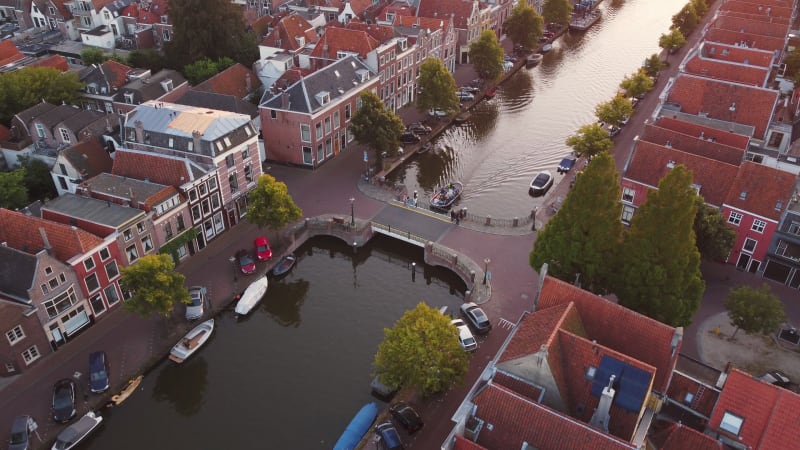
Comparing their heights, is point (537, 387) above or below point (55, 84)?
below

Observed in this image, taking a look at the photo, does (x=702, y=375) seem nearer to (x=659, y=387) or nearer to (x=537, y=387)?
(x=659, y=387)

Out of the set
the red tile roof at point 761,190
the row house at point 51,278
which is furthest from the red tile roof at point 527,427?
the row house at point 51,278

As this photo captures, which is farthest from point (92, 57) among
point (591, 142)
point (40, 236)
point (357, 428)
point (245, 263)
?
point (357, 428)

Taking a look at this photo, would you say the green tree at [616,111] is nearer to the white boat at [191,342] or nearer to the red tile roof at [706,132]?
the red tile roof at [706,132]

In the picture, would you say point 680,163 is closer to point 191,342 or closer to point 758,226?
point 758,226

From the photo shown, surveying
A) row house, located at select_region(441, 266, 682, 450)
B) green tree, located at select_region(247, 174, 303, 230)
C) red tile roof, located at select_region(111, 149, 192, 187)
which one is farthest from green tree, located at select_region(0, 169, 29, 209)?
row house, located at select_region(441, 266, 682, 450)

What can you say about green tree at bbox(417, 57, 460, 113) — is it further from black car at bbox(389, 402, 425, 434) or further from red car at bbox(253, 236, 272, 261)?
black car at bbox(389, 402, 425, 434)

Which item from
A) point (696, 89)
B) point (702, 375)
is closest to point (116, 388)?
point (702, 375)
